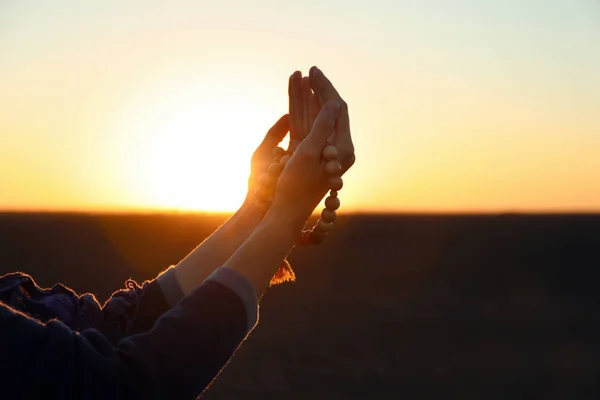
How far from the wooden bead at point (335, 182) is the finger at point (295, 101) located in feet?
1.93

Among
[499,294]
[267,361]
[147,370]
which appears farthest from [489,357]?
[147,370]

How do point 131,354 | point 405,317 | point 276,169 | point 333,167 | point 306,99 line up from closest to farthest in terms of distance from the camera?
1. point 131,354
2. point 333,167
3. point 276,169
4. point 306,99
5. point 405,317

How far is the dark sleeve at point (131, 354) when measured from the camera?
935 mm

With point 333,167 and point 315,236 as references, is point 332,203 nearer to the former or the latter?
point 315,236

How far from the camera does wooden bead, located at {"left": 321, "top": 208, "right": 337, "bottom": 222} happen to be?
5.14 ft

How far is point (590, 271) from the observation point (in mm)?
14156

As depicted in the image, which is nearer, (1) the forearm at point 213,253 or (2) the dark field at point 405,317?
(1) the forearm at point 213,253

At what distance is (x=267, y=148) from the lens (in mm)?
2039

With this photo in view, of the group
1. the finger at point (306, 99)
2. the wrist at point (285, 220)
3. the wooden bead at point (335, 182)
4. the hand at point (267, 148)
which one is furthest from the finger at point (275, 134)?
the wrist at point (285, 220)

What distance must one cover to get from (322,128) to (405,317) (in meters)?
8.39

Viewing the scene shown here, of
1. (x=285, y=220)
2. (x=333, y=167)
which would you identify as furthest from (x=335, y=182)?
(x=285, y=220)

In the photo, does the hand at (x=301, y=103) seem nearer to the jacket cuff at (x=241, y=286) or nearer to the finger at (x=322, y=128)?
the finger at (x=322, y=128)

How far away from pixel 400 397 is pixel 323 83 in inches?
195

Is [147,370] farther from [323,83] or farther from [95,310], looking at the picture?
[323,83]
